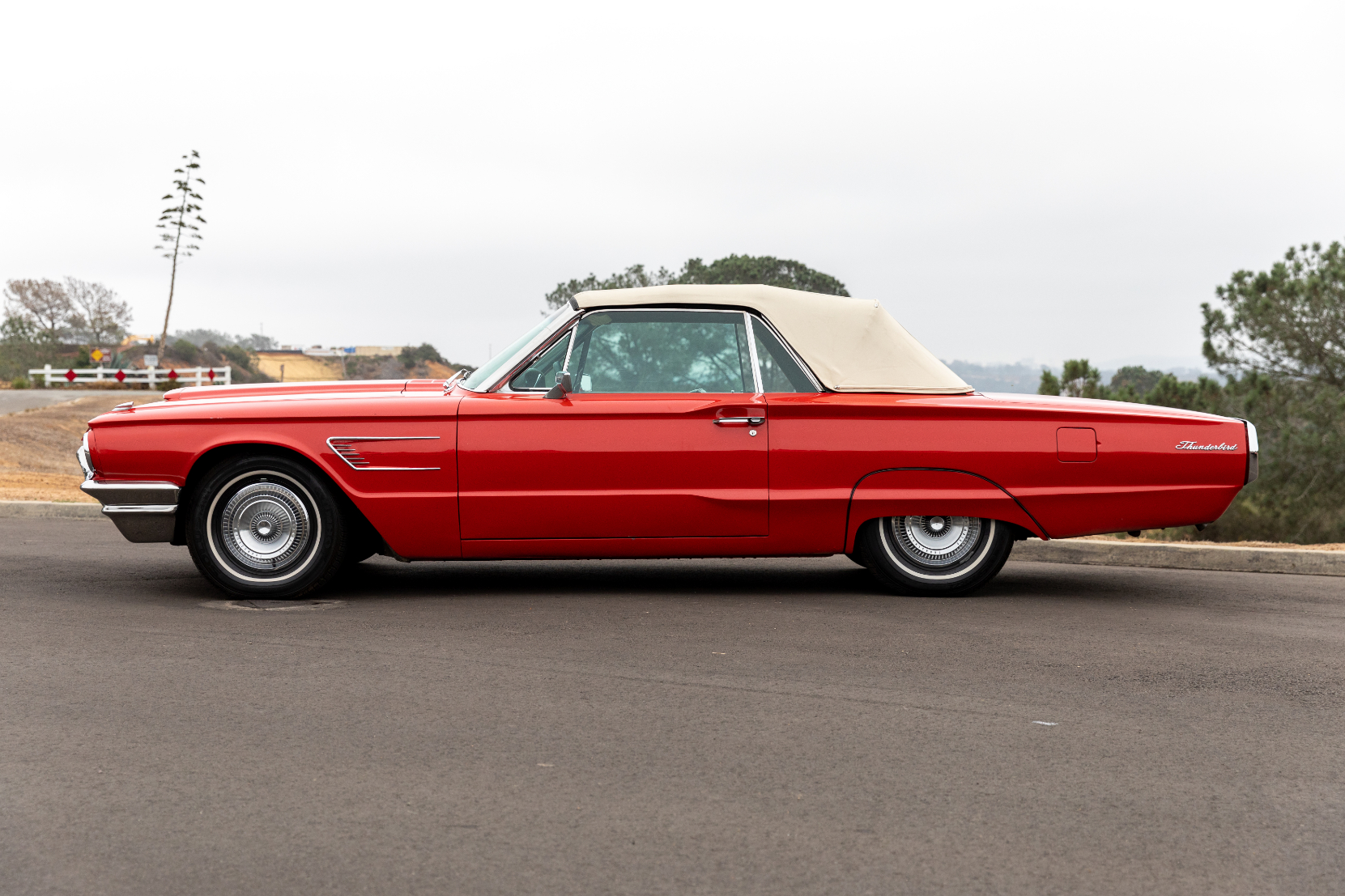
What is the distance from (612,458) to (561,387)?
46 cm

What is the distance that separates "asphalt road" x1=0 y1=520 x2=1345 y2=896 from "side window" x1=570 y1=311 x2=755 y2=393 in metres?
1.16

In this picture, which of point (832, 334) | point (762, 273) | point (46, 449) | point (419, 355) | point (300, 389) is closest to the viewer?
point (832, 334)

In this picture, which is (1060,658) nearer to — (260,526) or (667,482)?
(667,482)

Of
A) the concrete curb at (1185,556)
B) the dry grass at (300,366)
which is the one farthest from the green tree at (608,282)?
the dry grass at (300,366)

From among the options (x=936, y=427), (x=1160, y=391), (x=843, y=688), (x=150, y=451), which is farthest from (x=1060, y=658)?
(x=1160, y=391)

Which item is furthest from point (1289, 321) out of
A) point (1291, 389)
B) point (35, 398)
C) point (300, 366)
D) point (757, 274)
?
point (300, 366)

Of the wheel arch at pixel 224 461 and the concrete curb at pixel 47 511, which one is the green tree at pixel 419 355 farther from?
the wheel arch at pixel 224 461

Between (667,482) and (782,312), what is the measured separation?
1.17m

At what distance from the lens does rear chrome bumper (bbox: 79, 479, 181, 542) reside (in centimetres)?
656

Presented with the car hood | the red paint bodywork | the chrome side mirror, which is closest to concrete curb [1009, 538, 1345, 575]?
the red paint bodywork

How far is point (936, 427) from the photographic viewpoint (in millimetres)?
6750

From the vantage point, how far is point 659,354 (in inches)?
266

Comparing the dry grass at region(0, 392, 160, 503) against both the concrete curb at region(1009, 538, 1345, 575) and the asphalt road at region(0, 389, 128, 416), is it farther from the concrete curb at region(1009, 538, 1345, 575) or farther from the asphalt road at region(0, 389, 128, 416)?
the concrete curb at region(1009, 538, 1345, 575)

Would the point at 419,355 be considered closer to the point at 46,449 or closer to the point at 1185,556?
the point at 46,449
